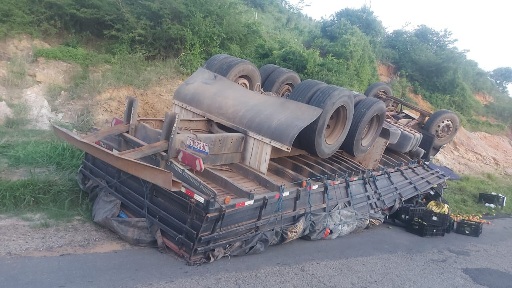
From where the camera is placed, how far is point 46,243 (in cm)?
532

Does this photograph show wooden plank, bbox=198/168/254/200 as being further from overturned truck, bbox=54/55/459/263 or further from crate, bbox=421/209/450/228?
crate, bbox=421/209/450/228

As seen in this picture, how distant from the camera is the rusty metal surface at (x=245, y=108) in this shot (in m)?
6.07

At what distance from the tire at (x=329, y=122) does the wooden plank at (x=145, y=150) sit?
6.75 feet

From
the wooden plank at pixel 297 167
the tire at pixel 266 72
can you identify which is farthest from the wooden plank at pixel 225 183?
the tire at pixel 266 72

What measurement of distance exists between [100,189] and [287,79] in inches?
163

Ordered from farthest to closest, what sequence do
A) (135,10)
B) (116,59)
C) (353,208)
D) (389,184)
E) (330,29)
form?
(330,29) → (135,10) → (116,59) → (389,184) → (353,208)

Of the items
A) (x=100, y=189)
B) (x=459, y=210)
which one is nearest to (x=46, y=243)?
(x=100, y=189)

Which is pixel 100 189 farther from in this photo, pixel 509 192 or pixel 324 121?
pixel 509 192

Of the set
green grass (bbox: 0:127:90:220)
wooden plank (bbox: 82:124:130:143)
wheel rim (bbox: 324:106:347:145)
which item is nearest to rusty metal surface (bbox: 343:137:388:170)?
wheel rim (bbox: 324:106:347:145)

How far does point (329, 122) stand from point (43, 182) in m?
4.22

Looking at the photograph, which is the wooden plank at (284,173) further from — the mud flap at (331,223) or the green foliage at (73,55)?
the green foliage at (73,55)

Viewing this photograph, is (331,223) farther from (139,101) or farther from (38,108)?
(38,108)

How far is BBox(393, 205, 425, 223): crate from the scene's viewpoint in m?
8.38

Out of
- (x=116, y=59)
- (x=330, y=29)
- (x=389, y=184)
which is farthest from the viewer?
(x=330, y=29)
